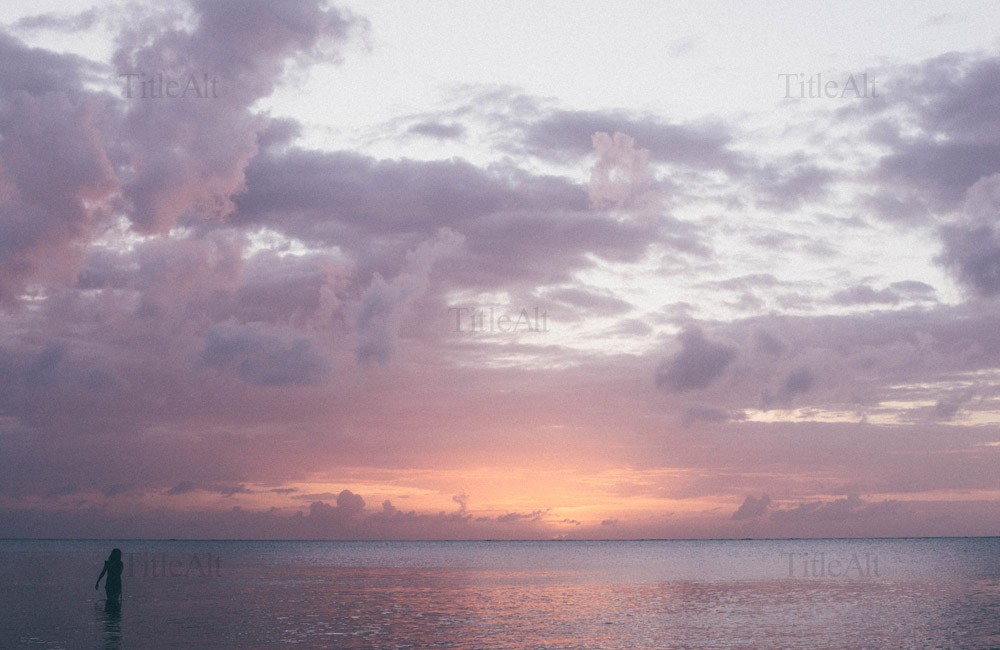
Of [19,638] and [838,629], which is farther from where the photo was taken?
[838,629]

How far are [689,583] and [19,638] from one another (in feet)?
249

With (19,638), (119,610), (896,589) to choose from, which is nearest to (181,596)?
(119,610)

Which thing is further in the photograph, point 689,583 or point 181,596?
point 689,583

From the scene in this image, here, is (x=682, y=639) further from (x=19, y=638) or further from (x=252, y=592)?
(x=252, y=592)

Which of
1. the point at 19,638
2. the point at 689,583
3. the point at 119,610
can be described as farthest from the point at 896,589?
the point at 19,638

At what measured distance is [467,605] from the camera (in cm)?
6925

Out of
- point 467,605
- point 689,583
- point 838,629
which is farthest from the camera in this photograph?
point 689,583

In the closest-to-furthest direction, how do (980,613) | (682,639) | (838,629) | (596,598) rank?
1. (682,639)
2. (838,629)
3. (980,613)
4. (596,598)

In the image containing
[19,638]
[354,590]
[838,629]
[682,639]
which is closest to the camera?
[19,638]

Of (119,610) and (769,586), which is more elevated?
(119,610)

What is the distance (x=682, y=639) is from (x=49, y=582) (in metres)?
71.4

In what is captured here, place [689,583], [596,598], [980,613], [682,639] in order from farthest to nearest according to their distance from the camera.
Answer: [689,583] < [596,598] < [980,613] < [682,639]

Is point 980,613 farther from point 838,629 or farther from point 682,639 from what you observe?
point 682,639

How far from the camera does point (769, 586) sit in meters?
95.7
